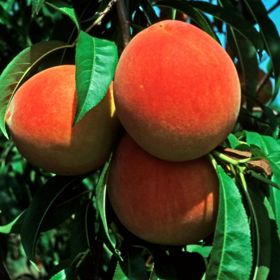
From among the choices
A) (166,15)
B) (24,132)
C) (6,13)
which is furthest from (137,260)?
(6,13)

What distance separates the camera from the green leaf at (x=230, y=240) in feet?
2.95

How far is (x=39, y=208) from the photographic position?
1.16 meters

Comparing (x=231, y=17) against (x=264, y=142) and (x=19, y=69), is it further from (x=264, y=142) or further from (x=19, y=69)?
(x=19, y=69)

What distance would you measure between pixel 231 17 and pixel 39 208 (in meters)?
0.53

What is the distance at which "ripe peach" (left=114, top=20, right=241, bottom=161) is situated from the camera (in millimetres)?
879

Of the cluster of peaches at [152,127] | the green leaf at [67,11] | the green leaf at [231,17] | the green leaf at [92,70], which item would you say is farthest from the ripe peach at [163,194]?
the green leaf at [231,17]

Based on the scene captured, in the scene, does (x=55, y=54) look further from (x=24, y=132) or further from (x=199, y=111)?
(x=199, y=111)

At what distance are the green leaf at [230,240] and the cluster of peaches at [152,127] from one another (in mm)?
39

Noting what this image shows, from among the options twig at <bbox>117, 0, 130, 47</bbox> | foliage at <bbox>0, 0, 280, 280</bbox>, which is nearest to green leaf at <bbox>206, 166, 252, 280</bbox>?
foliage at <bbox>0, 0, 280, 280</bbox>

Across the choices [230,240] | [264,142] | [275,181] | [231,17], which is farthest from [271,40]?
[230,240]

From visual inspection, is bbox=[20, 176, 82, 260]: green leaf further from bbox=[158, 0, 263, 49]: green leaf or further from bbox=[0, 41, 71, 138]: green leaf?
bbox=[158, 0, 263, 49]: green leaf

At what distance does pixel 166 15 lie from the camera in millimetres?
1475

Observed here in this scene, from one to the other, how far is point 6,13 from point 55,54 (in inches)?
33.4

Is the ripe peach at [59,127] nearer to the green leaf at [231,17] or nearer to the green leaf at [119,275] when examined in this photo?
the green leaf at [119,275]
